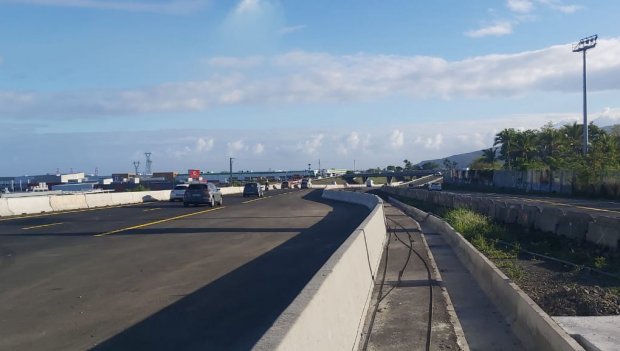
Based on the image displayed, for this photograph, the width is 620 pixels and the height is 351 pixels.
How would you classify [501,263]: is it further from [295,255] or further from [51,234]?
[51,234]

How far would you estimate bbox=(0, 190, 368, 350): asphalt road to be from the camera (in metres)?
8.58

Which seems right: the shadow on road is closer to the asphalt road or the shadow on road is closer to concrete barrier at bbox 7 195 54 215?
the asphalt road

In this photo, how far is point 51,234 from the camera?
23078mm

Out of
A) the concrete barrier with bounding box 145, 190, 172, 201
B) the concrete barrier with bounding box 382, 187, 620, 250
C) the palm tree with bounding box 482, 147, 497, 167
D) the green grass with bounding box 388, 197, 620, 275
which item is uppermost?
the palm tree with bounding box 482, 147, 497, 167

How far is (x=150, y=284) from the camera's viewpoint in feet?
40.8

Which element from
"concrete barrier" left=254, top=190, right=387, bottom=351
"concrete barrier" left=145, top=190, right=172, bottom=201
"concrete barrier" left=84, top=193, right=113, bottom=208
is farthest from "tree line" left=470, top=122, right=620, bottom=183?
"concrete barrier" left=254, top=190, right=387, bottom=351

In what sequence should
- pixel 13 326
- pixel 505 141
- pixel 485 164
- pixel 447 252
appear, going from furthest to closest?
pixel 485 164 < pixel 505 141 < pixel 447 252 < pixel 13 326

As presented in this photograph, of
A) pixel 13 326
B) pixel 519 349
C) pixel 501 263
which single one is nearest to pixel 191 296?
pixel 13 326

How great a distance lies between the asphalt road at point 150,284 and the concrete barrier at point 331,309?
1206 millimetres

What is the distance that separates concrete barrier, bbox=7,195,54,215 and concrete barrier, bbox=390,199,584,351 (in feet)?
88.2

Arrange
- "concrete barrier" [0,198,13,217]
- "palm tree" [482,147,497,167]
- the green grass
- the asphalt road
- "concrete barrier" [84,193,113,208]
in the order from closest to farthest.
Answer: the asphalt road
the green grass
"concrete barrier" [0,198,13,217]
"concrete barrier" [84,193,113,208]
"palm tree" [482,147,497,167]

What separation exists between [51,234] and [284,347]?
20269 millimetres

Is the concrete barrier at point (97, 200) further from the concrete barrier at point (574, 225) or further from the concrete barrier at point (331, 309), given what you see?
the concrete barrier at point (331, 309)

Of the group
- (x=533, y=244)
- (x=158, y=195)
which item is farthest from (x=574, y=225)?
(x=158, y=195)
